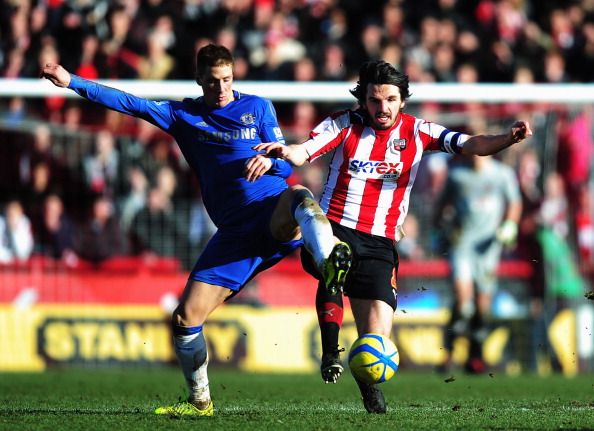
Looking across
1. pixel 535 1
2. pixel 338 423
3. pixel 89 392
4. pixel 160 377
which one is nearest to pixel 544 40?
pixel 535 1

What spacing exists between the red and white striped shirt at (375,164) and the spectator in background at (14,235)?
6.93 meters

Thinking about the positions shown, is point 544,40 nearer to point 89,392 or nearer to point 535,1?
point 535,1

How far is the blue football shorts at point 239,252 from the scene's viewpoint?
7.89 meters

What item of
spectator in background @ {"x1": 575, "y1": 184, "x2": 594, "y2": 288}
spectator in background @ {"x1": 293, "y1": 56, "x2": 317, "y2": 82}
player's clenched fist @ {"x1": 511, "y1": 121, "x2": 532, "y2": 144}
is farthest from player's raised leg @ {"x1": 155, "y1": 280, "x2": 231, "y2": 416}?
spectator in background @ {"x1": 575, "y1": 184, "x2": 594, "y2": 288}

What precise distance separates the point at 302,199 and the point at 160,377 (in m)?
5.41

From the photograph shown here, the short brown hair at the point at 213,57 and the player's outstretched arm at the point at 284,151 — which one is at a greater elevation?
the short brown hair at the point at 213,57

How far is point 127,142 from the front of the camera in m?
14.8

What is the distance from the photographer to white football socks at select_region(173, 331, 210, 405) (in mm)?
7891

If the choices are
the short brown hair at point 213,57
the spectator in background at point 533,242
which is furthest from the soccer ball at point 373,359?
the spectator in background at point 533,242

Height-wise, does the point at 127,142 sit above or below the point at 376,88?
below

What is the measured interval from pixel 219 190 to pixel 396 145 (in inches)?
47.9

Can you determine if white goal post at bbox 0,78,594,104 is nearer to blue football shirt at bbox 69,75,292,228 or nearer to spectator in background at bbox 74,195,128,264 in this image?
spectator in background at bbox 74,195,128,264

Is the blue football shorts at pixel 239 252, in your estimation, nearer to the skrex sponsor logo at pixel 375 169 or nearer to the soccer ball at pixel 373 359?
the skrex sponsor logo at pixel 375 169

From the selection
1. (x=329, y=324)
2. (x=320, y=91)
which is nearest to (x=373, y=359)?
(x=329, y=324)
